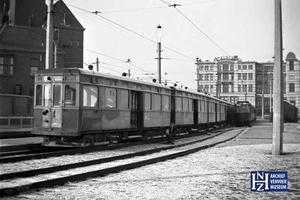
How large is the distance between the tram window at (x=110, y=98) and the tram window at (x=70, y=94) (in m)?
1.59

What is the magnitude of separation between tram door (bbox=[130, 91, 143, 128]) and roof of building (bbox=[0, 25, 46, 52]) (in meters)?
29.8

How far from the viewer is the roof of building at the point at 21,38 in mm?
43438

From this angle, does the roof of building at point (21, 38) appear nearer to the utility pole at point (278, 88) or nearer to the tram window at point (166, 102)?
the tram window at point (166, 102)

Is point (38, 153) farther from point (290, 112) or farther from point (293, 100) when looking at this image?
point (290, 112)

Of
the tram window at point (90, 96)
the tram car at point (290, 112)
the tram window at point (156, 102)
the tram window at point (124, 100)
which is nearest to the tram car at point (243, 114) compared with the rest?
the tram car at point (290, 112)

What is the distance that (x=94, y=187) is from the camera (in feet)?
22.8

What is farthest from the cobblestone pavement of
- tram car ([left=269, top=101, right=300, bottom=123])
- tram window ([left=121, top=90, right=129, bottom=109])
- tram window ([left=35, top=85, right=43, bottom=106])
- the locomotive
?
tram car ([left=269, top=101, right=300, bottom=123])

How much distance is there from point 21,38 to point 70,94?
35.5 m

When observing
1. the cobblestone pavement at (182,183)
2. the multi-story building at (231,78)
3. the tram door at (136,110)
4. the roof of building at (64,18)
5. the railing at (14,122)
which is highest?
the roof of building at (64,18)

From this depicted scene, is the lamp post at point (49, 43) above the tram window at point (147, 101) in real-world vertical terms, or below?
above

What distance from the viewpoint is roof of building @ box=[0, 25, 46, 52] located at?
43438 mm

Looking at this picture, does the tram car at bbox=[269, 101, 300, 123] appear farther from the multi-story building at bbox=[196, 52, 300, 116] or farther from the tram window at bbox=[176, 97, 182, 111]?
the tram window at bbox=[176, 97, 182, 111]

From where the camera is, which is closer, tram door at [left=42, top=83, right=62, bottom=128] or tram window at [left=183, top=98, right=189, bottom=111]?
tram door at [left=42, top=83, right=62, bottom=128]

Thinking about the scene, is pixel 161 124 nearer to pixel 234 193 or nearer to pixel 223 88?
pixel 234 193
